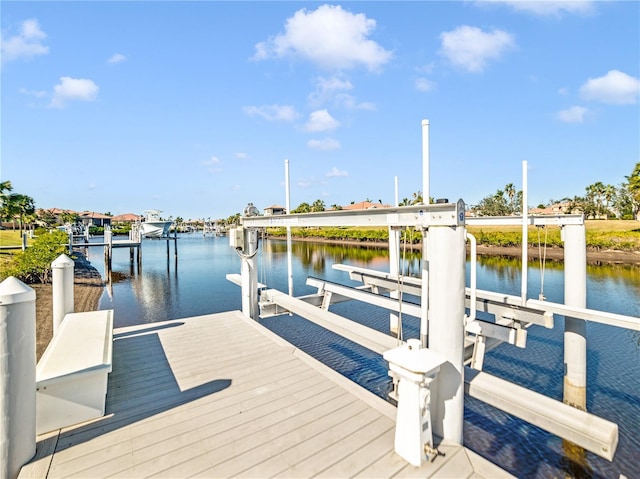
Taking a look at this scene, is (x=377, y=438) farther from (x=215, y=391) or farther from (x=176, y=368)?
(x=176, y=368)

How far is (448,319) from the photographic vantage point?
2.49 metres

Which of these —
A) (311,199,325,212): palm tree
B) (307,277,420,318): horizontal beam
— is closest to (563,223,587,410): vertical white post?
(307,277,420,318): horizontal beam

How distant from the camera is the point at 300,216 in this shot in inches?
182

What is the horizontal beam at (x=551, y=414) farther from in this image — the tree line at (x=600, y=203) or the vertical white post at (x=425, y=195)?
the tree line at (x=600, y=203)

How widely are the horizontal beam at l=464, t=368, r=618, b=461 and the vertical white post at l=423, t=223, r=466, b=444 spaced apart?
187 millimetres

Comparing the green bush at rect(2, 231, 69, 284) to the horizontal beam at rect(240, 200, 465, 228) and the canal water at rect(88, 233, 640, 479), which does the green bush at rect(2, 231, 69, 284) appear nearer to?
the canal water at rect(88, 233, 640, 479)

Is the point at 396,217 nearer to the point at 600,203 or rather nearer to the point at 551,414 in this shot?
the point at 551,414

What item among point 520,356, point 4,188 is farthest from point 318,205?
point 520,356

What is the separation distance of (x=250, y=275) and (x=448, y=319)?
436 cm

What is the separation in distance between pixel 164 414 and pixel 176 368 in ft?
3.39

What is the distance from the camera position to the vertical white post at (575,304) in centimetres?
509

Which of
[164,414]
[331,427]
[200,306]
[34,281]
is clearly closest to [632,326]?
[331,427]

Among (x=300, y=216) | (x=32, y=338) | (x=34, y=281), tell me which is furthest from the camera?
(x=34, y=281)

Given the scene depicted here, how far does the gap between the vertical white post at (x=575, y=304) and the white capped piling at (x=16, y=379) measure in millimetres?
6686
